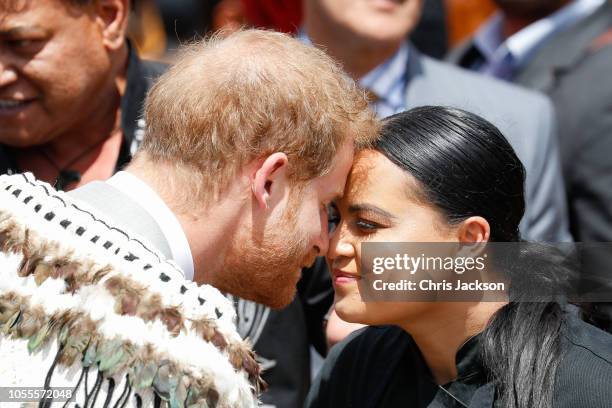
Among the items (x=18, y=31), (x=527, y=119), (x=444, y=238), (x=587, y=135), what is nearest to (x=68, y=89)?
(x=18, y=31)

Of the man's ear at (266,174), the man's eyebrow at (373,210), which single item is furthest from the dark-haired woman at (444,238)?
the man's ear at (266,174)

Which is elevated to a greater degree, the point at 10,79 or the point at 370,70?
the point at 10,79

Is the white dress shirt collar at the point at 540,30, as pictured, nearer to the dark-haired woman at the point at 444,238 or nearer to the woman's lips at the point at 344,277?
the dark-haired woman at the point at 444,238

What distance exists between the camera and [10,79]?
3.23 metres

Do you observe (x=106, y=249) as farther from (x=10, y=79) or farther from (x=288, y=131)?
(x=10, y=79)

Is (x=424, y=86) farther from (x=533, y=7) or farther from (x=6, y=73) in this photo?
(x=6, y=73)

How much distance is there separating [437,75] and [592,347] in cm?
196

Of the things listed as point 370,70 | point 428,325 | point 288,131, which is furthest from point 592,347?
point 370,70

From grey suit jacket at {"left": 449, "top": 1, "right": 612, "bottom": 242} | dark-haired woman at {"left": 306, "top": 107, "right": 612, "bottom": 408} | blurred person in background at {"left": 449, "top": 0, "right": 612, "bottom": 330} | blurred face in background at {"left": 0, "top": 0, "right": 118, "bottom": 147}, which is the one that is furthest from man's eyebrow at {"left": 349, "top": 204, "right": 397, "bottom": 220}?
grey suit jacket at {"left": 449, "top": 1, "right": 612, "bottom": 242}

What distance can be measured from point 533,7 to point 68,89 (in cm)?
285

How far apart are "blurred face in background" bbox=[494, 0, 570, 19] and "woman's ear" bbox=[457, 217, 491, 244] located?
112 inches

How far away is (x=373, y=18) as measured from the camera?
14.3ft

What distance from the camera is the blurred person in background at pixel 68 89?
323 cm

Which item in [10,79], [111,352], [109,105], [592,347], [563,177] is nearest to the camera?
[111,352]
